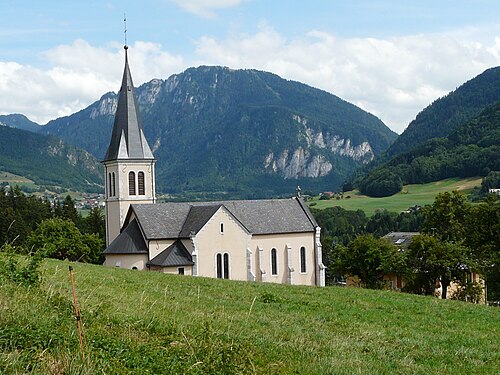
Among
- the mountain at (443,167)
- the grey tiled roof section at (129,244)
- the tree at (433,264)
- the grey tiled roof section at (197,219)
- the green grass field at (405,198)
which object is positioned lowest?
the tree at (433,264)

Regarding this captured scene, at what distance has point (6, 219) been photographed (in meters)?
75.0

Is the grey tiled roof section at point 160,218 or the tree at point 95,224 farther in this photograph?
the tree at point 95,224

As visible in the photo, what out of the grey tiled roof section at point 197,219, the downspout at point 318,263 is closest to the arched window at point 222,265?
the grey tiled roof section at point 197,219

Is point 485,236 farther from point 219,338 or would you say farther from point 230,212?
point 219,338

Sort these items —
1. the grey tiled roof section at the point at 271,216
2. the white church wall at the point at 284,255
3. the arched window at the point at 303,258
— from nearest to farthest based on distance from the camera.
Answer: the white church wall at the point at 284,255, the grey tiled roof section at the point at 271,216, the arched window at the point at 303,258

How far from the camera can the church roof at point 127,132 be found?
55344mm

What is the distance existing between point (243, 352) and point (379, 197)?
541 ft

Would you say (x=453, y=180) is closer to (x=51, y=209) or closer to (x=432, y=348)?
(x=51, y=209)

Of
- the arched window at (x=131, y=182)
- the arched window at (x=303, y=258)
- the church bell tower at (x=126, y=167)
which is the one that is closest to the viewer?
the arched window at (x=303, y=258)

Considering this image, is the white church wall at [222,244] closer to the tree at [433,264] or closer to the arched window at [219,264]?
the arched window at [219,264]

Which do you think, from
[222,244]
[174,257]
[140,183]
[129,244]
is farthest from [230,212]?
[140,183]

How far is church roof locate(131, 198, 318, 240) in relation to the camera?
160 ft

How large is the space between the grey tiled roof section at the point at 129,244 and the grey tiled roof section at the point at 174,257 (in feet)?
3.82

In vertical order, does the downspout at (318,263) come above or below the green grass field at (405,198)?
below
